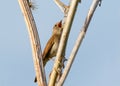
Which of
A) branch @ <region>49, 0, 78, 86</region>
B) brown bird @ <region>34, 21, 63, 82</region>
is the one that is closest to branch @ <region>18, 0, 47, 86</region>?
branch @ <region>49, 0, 78, 86</region>

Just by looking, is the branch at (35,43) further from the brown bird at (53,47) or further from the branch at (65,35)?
the brown bird at (53,47)

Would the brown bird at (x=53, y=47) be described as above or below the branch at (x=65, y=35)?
below

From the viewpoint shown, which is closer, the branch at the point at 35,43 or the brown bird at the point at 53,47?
the branch at the point at 35,43

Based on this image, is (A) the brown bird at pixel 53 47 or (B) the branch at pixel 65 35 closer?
(B) the branch at pixel 65 35

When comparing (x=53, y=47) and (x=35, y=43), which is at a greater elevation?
(x=35, y=43)

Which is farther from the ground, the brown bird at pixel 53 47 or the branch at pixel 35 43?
the branch at pixel 35 43

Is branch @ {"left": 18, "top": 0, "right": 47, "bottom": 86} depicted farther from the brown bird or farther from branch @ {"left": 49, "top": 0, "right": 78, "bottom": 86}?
the brown bird

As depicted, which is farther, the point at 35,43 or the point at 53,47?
the point at 53,47

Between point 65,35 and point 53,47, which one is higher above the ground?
point 65,35

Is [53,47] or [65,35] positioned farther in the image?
[53,47]

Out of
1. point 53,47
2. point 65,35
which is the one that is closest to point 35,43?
point 65,35

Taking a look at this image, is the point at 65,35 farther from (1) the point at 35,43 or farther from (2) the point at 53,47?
(2) the point at 53,47

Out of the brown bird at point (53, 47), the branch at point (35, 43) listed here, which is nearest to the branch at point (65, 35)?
the branch at point (35, 43)

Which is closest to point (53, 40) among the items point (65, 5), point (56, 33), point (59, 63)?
point (56, 33)
